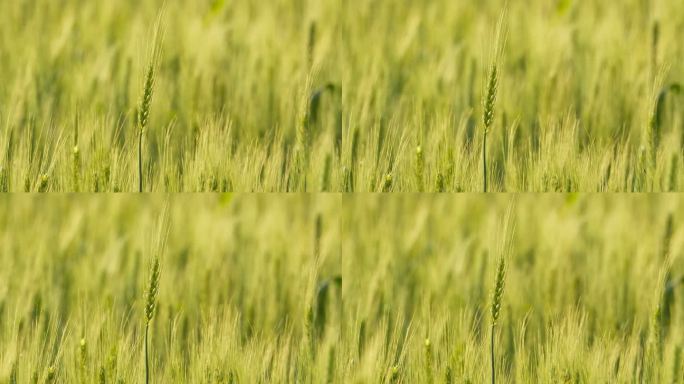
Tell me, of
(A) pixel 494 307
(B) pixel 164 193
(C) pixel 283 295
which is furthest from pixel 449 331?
(B) pixel 164 193

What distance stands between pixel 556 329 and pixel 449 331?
0.37 meters

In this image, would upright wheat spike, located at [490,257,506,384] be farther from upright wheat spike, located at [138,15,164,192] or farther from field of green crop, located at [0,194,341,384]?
upright wheat spike, located at [138,15,164,192]

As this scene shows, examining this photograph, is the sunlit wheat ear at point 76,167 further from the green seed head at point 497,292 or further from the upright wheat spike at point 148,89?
the green seed head at point 497,292

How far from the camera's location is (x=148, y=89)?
319 cm

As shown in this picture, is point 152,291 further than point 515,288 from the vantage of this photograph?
No

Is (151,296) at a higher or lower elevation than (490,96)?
lower

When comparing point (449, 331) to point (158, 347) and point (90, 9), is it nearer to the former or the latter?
point (158, 347)

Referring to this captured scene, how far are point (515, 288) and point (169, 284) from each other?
1.22 meters

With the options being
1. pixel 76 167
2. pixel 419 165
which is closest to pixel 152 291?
pixel 76 167

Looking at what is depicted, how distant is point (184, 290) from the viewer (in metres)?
3.20

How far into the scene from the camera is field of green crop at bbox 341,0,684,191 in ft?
10.5

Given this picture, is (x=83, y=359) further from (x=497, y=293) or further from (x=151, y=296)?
(x=497, y=293)

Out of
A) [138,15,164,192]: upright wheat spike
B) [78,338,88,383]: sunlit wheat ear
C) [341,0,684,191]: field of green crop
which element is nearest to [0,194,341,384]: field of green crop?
[78,338,88,383]: sunlit wheat ear

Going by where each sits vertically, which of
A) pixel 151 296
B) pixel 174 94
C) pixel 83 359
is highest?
pixel 174 94
